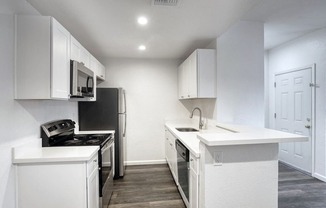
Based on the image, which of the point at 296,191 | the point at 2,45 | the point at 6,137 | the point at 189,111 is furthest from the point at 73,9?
the point at 296,191

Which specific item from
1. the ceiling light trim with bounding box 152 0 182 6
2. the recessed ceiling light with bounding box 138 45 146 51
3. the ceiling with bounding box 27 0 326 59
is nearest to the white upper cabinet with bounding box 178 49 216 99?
the ceiling with bounding box 27 0 326 59

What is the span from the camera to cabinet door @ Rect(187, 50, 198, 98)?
291 centimetres

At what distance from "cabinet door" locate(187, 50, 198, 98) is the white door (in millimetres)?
2319

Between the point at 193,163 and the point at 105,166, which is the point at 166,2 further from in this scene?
the point at 105,166

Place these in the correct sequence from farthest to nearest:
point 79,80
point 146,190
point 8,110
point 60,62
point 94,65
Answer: point 94,65 < point 146,190 < point 79,80 < point 60,62 < point 8,110

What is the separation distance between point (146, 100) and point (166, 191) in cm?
203

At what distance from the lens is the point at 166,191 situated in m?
2.88

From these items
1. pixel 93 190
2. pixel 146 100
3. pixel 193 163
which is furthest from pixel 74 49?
pixel 146 100

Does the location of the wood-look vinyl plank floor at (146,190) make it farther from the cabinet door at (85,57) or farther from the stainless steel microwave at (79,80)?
the cabinet door at (85,57)

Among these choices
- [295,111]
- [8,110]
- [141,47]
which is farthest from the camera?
[295,111]

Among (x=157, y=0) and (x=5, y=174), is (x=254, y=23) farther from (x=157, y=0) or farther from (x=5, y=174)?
(x=5, y=174)

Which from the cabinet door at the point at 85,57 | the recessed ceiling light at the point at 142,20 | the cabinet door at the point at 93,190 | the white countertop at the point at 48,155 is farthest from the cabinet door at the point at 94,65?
the cabinet door at the point at 93,190

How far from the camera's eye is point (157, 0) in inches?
70.1

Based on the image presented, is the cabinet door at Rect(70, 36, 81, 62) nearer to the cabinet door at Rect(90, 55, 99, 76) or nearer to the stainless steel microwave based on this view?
the stainless steel microwave
